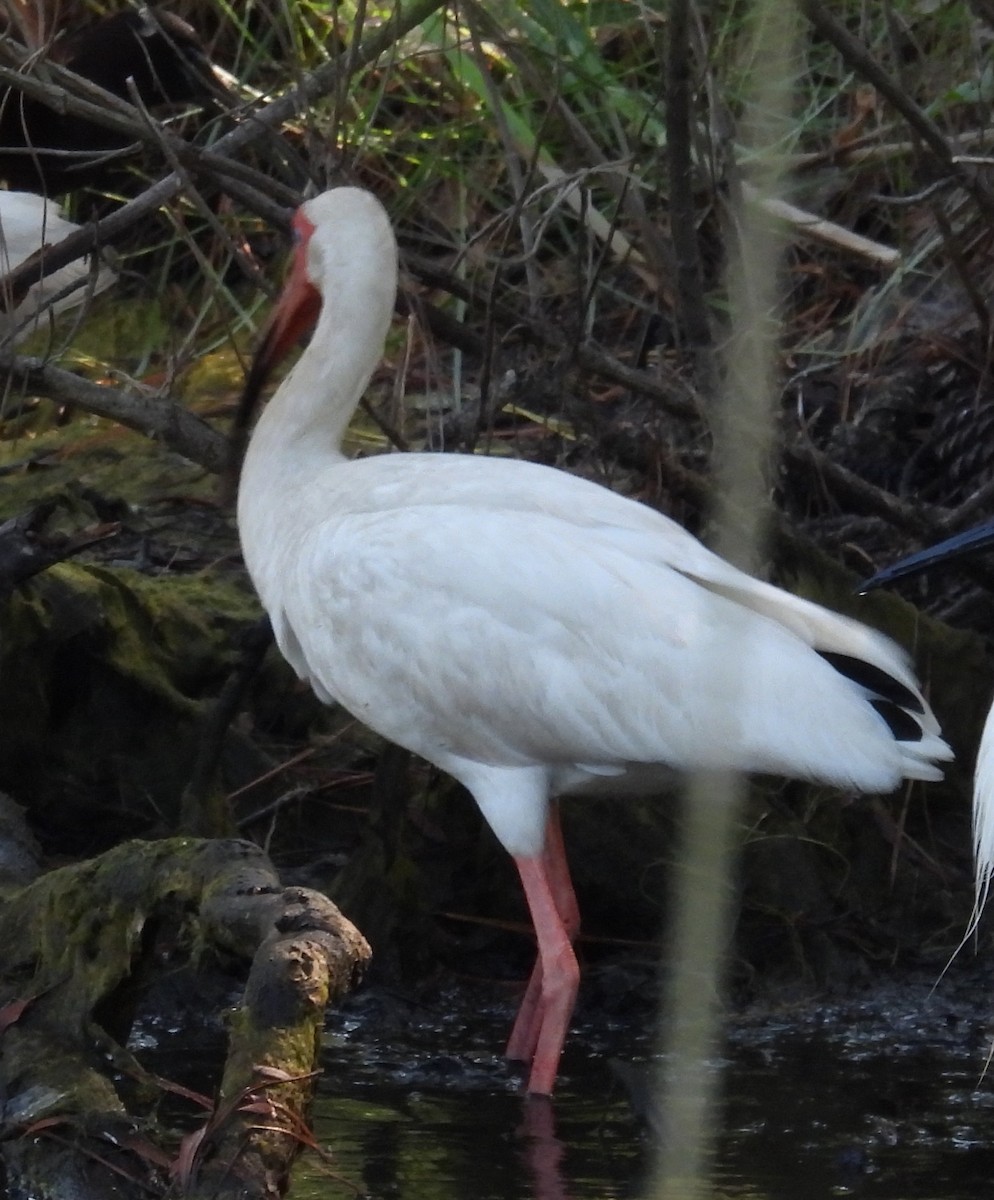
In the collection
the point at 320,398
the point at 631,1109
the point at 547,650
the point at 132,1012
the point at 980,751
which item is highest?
the point at 320,398

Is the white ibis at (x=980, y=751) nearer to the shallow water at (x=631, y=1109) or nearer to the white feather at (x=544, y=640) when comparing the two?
the white feather at (x=544, y=640)

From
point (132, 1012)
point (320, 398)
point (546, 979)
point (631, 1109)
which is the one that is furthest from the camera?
point (320, 398)

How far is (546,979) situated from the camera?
4.80 m

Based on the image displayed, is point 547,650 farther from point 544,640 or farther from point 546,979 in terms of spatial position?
point 546,979

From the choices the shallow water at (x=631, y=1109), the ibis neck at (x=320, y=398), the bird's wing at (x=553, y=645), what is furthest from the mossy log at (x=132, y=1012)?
the ibis neck at (x=320, y=398)

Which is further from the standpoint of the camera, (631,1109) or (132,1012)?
(631,1109)

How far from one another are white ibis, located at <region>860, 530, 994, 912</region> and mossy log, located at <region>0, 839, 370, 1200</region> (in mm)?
1251

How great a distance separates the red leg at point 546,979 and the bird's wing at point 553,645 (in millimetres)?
332

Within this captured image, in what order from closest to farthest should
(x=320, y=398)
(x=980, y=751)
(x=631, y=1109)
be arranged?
(x=980, y=751)
(x=631, y=1109)
(x=320, y=398)

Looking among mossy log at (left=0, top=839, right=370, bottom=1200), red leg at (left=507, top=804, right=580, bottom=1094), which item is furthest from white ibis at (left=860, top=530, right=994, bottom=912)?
mossy log at (left=0, top=839, right=370, bottom=1200)

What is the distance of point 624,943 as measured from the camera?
5.65 meters

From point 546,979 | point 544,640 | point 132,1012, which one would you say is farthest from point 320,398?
point 132,1012

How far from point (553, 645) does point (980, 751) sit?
986mm

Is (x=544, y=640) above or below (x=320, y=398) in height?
below
